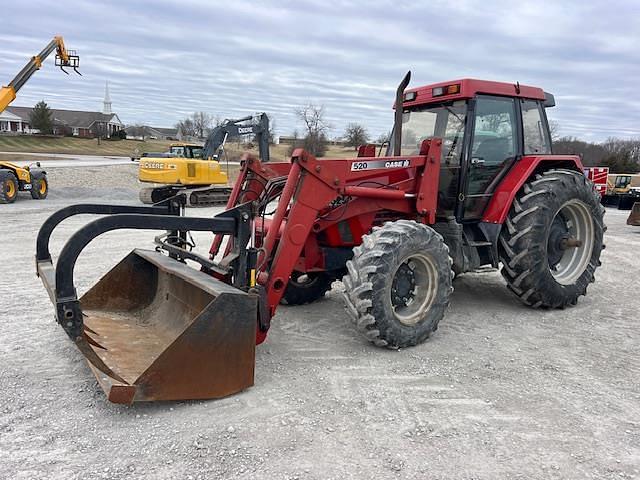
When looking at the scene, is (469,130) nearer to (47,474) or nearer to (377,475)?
(377,475)

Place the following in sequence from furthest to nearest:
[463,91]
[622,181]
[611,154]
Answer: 1. [611,154]
2. [622,181]
3. [463,91]

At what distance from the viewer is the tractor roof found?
551 centimetres

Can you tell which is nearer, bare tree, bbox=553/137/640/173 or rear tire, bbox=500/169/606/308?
rear tire, bbox=500/169/606/308

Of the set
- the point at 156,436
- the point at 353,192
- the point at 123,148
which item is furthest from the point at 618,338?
the point at 123,148

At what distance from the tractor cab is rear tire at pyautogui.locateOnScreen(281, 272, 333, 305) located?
151 centimetres

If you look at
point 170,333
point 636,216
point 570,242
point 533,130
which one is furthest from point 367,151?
point 636,216

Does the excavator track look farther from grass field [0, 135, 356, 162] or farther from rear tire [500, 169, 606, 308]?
grass field [0, 135, 356, 162]

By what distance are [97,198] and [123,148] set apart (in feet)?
144

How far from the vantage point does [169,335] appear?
439 cm

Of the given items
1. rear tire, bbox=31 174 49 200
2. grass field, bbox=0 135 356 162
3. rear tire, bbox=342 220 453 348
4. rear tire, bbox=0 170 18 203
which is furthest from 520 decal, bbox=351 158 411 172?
grass field, bbox=0 135 356 162

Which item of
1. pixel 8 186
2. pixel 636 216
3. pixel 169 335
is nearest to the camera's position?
pixel 169 335

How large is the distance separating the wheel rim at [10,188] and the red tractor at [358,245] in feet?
44.3

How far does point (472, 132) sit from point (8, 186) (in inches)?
605

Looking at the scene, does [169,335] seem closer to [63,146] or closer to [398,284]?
[398,284]
